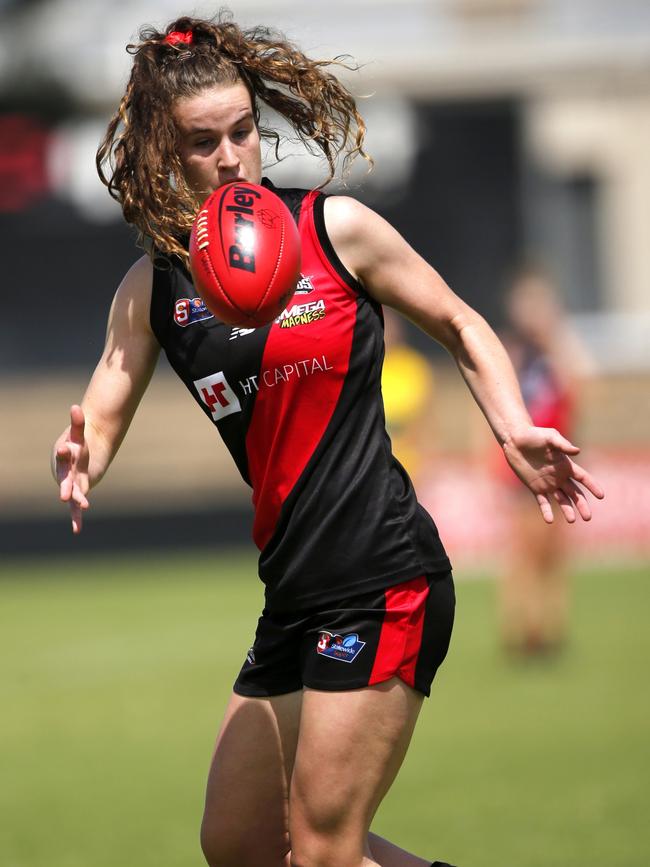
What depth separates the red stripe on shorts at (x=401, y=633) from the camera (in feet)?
11.7

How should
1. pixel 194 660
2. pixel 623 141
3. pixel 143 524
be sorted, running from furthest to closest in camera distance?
pixel 623 141
pixel 143 524
pixel 194 660

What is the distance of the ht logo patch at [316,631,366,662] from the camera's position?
3.55m

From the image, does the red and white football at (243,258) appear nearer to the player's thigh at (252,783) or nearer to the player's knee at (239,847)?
the player's thigh at (252,783)

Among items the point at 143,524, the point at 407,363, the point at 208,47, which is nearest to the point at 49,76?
Answer: the point at 143,524

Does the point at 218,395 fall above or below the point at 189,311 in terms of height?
below

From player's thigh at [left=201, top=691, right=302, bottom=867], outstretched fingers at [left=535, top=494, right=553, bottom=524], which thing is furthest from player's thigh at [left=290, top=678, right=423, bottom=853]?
outstretched fingers at [left=535, top=494, right=553, bottom=524]

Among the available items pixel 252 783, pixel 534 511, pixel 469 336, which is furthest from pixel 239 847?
pixel 534 511

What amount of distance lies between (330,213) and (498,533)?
12240 millimetres

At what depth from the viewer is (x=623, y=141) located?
72.6ft

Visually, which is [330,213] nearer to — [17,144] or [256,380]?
[256,380]

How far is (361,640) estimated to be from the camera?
356cm

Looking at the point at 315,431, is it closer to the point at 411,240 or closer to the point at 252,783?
the point at 252,783

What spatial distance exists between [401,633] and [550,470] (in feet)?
1.83

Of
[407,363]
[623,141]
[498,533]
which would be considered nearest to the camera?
[407,363]
